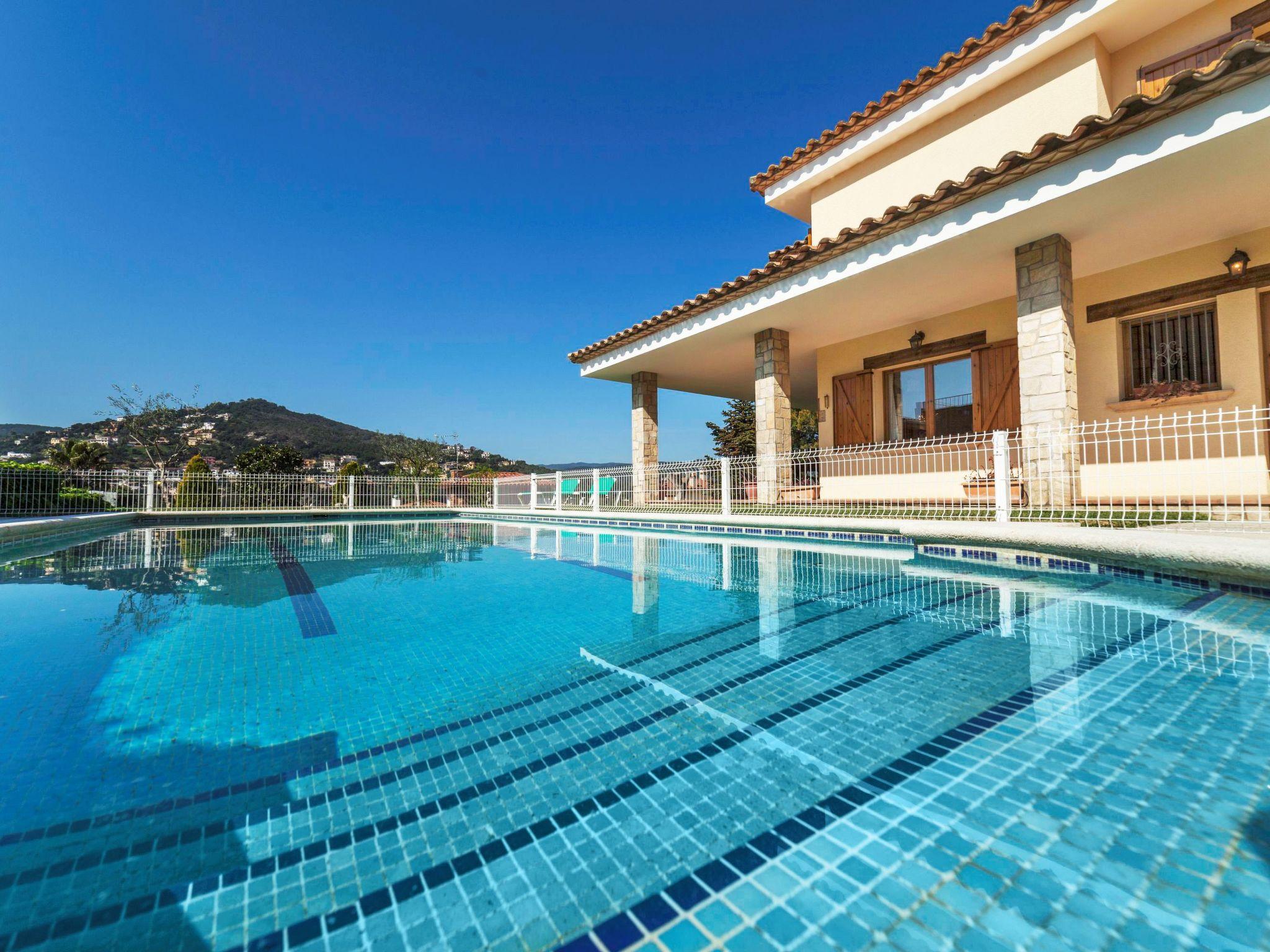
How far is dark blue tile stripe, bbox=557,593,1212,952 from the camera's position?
1145mm

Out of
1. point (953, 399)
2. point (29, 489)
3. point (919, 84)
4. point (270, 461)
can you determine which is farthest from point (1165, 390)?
point (270, 461)

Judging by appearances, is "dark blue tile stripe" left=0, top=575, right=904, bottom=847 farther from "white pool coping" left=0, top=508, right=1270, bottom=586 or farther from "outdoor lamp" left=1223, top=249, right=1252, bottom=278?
"outdoor lamp" left=1223, top=249, right=1252, bottom=278

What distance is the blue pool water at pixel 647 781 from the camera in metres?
1.11

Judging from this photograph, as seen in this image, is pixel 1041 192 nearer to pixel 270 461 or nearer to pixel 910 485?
pixel 910 485

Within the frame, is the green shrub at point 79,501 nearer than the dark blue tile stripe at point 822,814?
No

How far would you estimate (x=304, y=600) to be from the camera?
462 cm

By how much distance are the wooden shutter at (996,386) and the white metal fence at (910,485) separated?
1.42ft

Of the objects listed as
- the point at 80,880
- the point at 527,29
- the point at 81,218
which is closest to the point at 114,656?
the point at 80,880

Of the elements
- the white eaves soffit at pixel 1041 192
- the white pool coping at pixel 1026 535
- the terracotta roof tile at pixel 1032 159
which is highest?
the terracotta roof tile at pixel 1032 159

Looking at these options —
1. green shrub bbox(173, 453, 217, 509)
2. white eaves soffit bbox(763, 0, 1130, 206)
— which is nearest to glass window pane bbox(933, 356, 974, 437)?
white eaves soffit bbox(763, 0, 1130, 206)

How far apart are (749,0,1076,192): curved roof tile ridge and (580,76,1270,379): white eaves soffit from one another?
3.09 m

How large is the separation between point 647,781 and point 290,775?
1.20 meters

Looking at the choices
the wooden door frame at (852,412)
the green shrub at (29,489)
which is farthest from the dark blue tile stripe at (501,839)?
the green shrub at (29,489)

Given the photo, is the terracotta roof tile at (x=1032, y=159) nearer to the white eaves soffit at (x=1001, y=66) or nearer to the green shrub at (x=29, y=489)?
the white eaves soffit at (x=1001, y=66)
